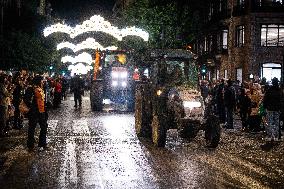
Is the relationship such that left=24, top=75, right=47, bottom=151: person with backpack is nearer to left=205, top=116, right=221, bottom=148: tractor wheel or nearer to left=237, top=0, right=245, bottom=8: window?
left=205, top=116, right=221, bottom=148: tractor wheel

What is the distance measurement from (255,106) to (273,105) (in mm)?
3050

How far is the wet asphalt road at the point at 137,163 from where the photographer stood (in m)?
9.70

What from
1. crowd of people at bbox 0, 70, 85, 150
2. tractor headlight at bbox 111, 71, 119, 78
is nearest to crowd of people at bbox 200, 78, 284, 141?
crowd of people at bbox 0, 70, 85, 150

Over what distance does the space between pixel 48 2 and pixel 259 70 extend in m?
88.7

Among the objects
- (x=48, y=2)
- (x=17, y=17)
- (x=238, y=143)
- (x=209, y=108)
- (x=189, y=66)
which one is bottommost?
(x=238, y=143)

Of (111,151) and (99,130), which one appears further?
(99,130)

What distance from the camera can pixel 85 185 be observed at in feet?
30.7

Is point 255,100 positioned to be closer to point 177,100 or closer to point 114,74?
point 177,100

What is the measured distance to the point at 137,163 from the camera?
464 inches

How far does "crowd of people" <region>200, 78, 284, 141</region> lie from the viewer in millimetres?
16203

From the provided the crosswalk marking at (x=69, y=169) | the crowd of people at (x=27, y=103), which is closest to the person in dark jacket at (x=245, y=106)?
the crowd of people at (x=27, y=103)

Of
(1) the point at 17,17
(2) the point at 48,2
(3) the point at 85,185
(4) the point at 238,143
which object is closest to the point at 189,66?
(4) the point at 238,143

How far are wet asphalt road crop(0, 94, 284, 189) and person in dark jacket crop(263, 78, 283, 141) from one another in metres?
0.57

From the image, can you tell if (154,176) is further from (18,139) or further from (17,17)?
(17,17)
